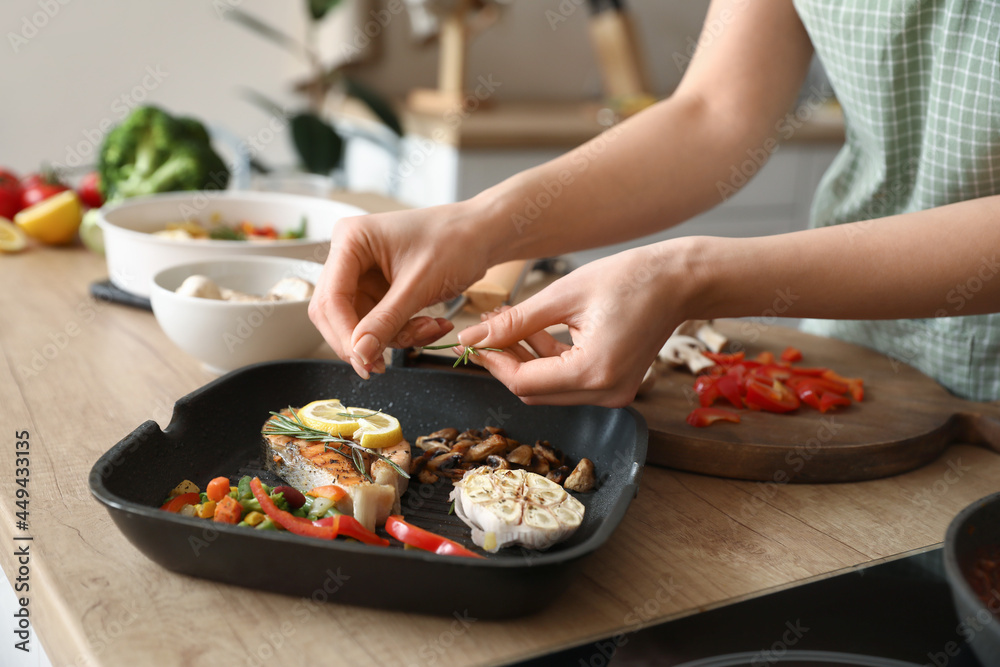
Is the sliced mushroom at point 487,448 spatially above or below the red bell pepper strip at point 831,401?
above

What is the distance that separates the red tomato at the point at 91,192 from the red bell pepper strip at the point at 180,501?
132 centimetres

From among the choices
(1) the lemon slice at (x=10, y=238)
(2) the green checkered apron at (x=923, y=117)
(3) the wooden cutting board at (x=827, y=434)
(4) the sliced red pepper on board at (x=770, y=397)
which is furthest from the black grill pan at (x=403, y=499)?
(1) the lemon slice at (x=10, y=238)

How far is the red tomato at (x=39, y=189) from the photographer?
183 centimetres

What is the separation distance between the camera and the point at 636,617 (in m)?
0.71

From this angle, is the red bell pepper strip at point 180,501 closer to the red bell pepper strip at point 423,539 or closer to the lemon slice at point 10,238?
the red bell pepper strip at point 423,539

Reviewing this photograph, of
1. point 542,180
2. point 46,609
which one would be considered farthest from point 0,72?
point 46,609

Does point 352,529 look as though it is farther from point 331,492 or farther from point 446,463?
point 446,463

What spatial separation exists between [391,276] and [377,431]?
0.21 meters

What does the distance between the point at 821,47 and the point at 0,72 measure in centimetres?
312

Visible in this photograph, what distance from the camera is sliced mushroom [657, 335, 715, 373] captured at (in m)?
1.21

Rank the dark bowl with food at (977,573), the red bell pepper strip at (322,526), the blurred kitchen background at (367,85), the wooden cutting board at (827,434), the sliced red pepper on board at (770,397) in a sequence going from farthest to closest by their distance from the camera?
the blurred kitchen background at (367,85) → the sliced red pepper on board at (770,397) → the wooden cutting board at (827,434) → the red bell pepper strip at (322,526) → the dark bowl with food at (977,573)

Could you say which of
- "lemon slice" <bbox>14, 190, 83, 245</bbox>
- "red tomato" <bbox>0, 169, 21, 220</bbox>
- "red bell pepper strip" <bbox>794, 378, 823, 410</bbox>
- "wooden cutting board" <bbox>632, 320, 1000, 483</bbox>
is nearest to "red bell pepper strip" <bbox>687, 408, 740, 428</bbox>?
"wooden cutting board" <bbox>632, 320, 1000, 483</bbox>

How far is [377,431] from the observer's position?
36.6 inches

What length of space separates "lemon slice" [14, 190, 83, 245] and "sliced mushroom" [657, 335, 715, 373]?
4.28ft
